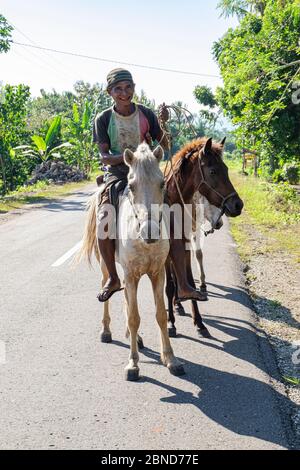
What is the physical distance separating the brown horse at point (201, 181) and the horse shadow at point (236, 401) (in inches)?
44.4

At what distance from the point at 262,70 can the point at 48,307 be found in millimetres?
7764

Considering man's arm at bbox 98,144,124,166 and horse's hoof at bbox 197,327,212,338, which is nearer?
man's arm at bbox 98,144,124,166

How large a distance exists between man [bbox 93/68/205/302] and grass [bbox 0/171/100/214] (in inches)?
457

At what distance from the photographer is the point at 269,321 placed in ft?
19.0

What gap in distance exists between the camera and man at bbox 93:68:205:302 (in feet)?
15.3

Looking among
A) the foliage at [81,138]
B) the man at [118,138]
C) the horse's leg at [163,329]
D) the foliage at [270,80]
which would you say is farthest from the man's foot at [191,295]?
the foliage at [81,138]

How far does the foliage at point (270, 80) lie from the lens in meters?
10.3

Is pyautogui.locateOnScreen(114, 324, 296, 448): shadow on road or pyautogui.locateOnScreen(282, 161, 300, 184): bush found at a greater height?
pyautogui.locateOnScreen(282, 161, 300, 184): bush

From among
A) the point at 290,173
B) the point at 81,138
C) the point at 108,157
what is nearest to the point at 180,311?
the point at 108,157

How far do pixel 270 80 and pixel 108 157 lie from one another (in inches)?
291

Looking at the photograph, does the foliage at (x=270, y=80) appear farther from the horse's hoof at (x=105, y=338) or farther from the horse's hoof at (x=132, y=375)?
the horse's hoof at (x=132, y=375)

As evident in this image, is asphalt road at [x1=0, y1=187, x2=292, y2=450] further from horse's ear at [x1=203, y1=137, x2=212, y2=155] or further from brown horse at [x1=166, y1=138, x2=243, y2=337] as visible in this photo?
horse's ear at [x1=203, y1=137, x2=212, y2=155]

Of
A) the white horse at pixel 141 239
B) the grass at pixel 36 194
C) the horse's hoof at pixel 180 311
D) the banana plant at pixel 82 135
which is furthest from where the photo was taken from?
the banana plant at pixel 82 135

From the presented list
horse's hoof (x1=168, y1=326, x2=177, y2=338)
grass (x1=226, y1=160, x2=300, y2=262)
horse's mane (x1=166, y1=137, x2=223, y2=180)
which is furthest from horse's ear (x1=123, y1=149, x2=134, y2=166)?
grass (x1=226, y1=160, x2=300, y2=262)
